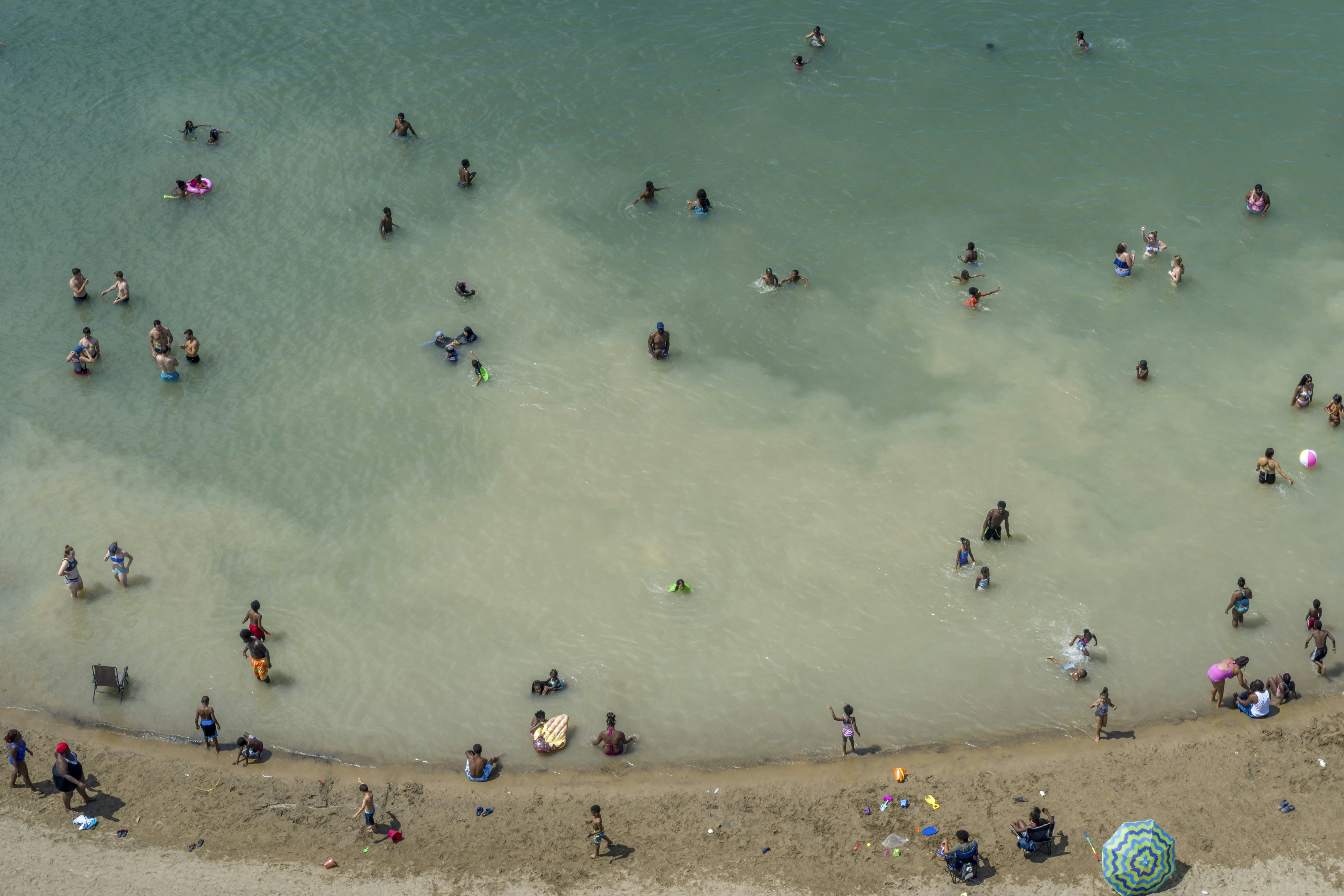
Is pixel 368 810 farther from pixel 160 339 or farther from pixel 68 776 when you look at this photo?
pixel 160 339

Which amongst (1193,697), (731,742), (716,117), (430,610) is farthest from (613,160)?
(1193,697)

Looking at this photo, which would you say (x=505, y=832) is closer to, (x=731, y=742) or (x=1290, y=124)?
(x=731, y=742)

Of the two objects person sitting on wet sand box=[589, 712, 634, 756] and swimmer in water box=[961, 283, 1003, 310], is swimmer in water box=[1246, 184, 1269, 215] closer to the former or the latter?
swimmer in water box=[961, 283, 1003, 310]

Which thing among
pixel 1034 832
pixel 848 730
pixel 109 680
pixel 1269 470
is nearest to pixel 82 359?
pixel 109 680

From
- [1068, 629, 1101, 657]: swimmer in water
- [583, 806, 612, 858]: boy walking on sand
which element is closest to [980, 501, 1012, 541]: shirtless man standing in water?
[1068, 629, 1101, 657]: swimmer in water

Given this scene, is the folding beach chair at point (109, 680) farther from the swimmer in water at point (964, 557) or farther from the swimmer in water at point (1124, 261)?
the swimmer in water at point (1124, 261)
